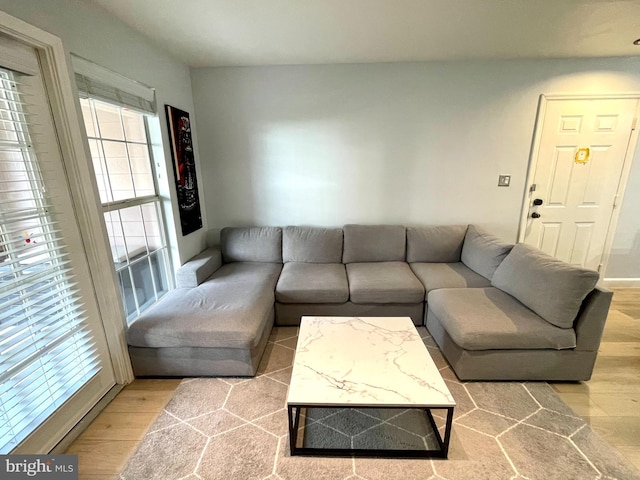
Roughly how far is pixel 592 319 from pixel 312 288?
187cm

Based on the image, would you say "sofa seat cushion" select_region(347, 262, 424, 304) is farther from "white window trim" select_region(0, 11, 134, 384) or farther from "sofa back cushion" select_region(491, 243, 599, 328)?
"white window trim" select_region(0, 11, 134, 384)

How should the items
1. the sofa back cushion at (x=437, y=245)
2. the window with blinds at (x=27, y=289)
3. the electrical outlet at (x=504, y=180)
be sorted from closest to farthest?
the window with blinds at (x=27, y=289)
the sofa back cushion at (x=437, y=245)
the electrical outlet at (x=504, y=180)

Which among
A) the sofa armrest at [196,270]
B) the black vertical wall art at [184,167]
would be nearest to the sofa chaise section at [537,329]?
the sofa armrest at [196,270]

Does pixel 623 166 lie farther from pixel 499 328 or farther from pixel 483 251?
pixel 499 328

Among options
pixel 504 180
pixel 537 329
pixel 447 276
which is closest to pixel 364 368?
pixel 537 329

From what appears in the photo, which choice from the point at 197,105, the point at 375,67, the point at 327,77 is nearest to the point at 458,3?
the point at 375,67

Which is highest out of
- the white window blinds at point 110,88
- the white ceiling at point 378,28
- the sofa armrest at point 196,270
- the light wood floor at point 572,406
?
the white ceiling at point 378,28

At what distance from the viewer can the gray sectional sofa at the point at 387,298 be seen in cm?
179

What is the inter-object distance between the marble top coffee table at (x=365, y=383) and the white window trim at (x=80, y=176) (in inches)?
47.8

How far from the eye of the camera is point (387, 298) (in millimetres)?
2408

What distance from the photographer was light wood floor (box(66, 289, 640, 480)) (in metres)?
1.43

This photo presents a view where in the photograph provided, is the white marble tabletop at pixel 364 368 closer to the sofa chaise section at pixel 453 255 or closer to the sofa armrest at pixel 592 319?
the sofa chaise section at pixel 453 255

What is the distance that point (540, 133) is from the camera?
288 cm

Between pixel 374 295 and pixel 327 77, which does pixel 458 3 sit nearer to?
pixel 327 77
